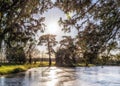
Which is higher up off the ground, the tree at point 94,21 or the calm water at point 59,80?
the tree at point 94,21

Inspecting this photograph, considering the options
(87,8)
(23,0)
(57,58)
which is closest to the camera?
(23,0)

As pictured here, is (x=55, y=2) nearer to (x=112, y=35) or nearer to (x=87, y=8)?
(x=87, y=8)

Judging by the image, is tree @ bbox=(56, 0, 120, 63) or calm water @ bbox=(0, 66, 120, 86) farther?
calm water @ bbox=(0, 66, 120, 86)

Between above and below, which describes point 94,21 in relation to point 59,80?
above

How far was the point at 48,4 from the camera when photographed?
8.48 m

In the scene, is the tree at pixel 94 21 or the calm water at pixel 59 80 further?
the calm water at pixel 59 80

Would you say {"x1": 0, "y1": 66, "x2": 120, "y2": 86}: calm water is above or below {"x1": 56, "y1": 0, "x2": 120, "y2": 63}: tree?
below

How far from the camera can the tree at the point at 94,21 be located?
8.38 m

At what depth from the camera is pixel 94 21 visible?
916 cm

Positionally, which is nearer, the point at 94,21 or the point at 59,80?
the point at 94,21

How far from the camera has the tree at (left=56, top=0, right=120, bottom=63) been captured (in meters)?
8.38

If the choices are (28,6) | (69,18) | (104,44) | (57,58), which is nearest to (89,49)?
(104,44)

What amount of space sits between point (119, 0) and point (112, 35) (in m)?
1.05

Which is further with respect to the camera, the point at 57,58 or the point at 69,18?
the point at 57,58
